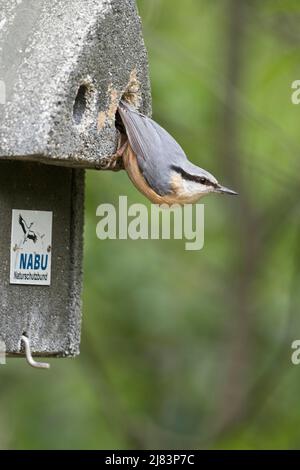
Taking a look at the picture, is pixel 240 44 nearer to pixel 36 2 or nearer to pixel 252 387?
pixel 252 387

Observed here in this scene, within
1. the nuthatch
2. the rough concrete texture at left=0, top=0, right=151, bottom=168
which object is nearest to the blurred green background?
the rough concrete texture at left=0, top=0, right=151, bottom=168

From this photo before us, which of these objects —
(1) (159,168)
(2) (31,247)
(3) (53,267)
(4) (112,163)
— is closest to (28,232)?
(2) (31,247)

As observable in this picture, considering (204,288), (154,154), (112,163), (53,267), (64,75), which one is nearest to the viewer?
(64,75)

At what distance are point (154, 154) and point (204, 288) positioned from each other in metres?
4.39

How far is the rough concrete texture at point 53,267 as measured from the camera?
12.0ft

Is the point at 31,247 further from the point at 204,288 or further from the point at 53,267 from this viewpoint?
the point at 204,288

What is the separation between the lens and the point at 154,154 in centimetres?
356

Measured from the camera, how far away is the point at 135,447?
673 centimetres

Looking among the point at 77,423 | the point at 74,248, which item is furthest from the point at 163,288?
the point at 74,248

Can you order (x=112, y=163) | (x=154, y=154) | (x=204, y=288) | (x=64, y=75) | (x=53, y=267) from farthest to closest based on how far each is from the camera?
(x=204, y=288) → (x=53, y=267) → (x=112, y=163) → (x=154, y=154) → (x=64, y=75)

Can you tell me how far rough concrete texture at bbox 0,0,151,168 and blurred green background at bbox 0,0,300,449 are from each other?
204cm

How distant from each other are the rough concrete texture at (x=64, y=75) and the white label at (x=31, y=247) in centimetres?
27

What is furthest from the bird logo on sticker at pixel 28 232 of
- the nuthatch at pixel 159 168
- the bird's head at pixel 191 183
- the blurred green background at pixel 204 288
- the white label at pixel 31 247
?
the blurred green background at pixel 204 288

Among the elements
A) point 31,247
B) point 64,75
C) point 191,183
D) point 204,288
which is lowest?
point 204,288
